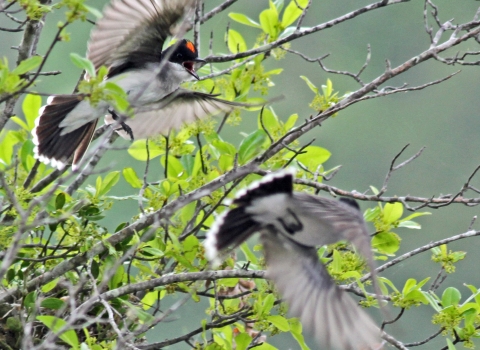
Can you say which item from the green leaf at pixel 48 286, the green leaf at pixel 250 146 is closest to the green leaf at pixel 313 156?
the green leaf at pixel 250 146

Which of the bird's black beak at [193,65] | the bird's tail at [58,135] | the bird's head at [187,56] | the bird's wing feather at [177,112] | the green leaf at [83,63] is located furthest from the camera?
the bird's wing feather at [177,112]

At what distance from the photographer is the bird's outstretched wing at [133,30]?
11.4 feet

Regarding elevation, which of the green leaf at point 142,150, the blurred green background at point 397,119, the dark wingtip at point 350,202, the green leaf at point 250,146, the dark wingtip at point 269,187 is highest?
the blurred green background at point 397,119

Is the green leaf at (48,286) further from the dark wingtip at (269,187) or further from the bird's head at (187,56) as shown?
Result: the bird's head at (187,56)

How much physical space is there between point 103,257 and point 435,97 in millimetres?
11060

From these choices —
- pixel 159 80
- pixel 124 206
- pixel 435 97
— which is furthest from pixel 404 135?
pixel 159 80

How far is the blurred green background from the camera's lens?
10508 mm

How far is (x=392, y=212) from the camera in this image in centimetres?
325

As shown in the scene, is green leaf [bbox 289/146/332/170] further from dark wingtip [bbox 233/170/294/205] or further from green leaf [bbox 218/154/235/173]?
dark wingtip [bbox 233/170/294/205]

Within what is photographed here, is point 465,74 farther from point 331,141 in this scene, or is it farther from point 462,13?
point 331,141

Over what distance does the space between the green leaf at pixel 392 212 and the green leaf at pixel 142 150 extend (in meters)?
1.07

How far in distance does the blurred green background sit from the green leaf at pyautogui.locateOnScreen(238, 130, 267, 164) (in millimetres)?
6299

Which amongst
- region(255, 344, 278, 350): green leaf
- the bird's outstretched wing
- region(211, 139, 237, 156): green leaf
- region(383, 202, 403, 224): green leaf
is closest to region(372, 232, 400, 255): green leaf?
region(383, 202, 403, 224): green leaf

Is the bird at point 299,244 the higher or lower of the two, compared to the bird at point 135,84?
lower
